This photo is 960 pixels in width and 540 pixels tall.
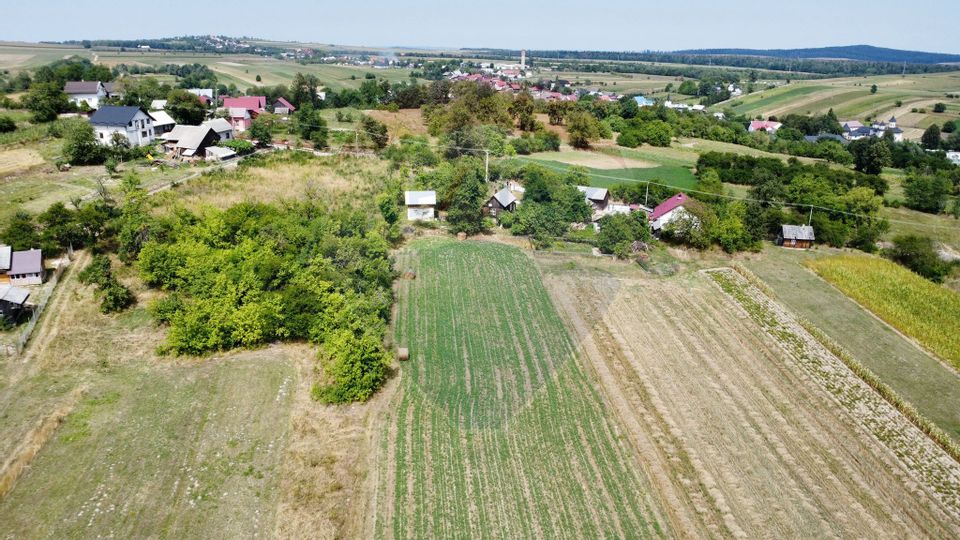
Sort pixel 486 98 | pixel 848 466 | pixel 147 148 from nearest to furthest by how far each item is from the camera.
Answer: pixel 848 466 → pixel 147 148 → pixel 486 98

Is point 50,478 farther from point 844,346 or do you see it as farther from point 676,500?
point 844,346

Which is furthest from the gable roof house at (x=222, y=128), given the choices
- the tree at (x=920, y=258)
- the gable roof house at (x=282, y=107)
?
the tree at (x=920, y=258)

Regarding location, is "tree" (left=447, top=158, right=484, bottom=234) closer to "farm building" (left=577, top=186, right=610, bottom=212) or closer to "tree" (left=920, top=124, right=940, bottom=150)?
"farm building" (left=577, top=186, right=610, bottom=212)

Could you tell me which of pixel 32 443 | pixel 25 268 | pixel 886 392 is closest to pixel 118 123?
pixel 25 268

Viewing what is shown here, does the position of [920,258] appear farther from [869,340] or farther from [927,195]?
[927,195]

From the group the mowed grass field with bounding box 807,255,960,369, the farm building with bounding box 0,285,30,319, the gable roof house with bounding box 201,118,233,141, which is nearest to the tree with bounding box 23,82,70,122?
the gable roof house with bounding box 201,118,233,141

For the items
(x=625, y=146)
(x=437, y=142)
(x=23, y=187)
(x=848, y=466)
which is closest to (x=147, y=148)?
(x=23, y=187)
